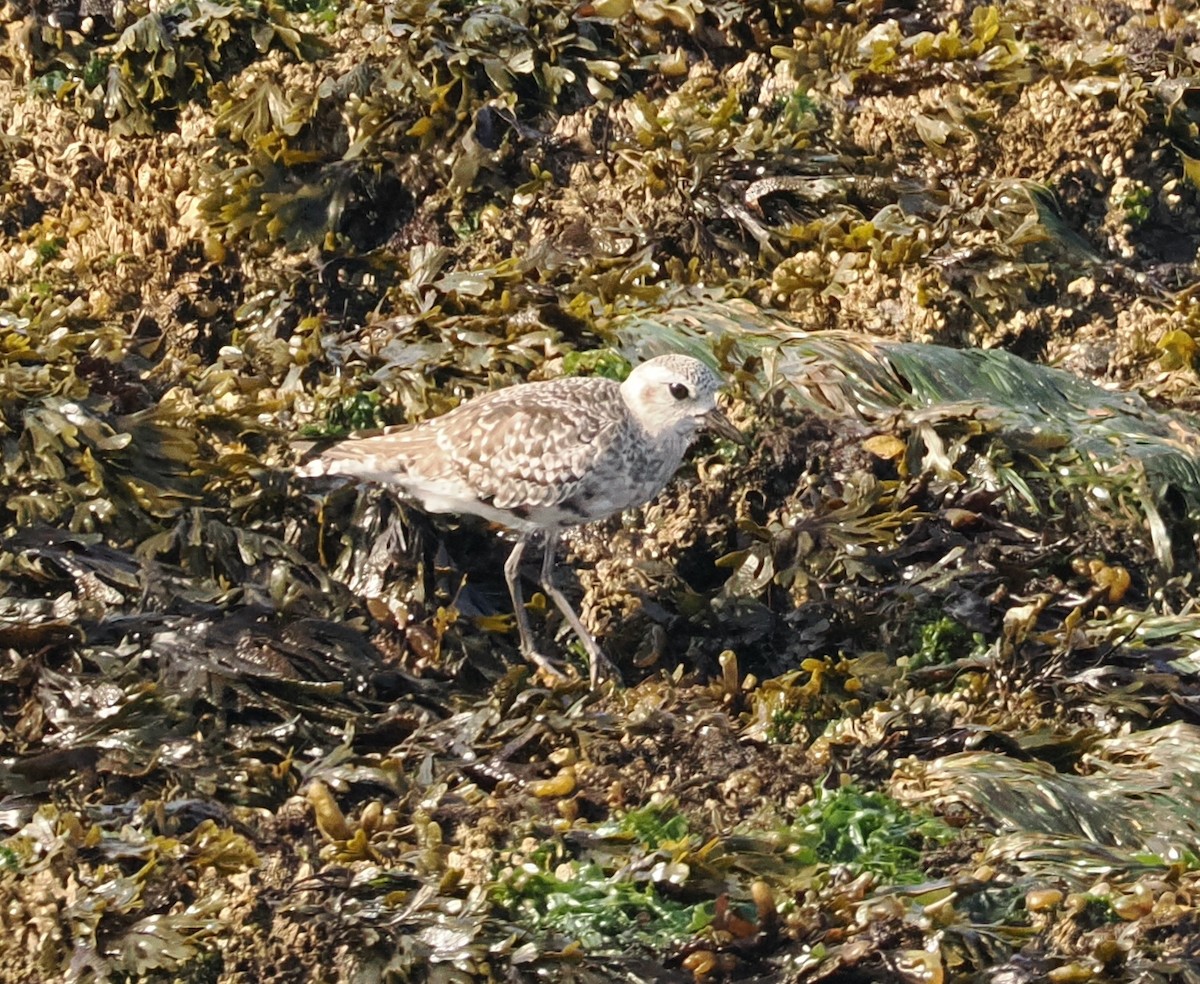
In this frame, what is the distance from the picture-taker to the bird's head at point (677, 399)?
192 inches

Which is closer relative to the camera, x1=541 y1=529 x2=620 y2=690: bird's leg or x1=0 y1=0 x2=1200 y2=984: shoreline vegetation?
x1=0 y1=0 x2=1200 y2=984: shoreline vegetation

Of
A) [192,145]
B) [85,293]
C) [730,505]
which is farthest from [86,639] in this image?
[192,145]

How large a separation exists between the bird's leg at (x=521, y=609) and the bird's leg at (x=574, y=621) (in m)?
0.08

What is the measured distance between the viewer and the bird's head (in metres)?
4.88

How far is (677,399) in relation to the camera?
4895 millimetres

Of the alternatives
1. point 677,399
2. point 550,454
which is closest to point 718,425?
point 677,399

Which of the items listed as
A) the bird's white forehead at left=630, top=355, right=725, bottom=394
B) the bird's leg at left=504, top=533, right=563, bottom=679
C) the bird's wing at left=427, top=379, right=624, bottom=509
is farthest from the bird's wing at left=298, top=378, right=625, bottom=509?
the bird's leg at left=504, top=533, right=563, bottom=679

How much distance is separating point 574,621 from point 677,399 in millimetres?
710

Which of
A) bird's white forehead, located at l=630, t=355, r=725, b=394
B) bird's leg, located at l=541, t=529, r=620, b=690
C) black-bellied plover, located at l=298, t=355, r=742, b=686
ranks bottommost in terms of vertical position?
bird's leg, located at l=541, t=529, r=620, b=690

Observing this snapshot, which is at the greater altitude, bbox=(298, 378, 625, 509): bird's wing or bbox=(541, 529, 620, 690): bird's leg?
bbox=(298, 378, 625, 509): bird's wing

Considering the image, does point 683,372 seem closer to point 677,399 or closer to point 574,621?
point 677,399

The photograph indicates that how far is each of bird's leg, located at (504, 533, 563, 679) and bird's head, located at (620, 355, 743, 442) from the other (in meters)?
0.53

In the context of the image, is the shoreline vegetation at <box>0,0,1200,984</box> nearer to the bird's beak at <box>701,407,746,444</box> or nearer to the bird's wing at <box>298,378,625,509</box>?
the bird's wing at <box>298,378,625,509</box>

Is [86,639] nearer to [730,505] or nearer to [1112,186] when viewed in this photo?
[730,505]
